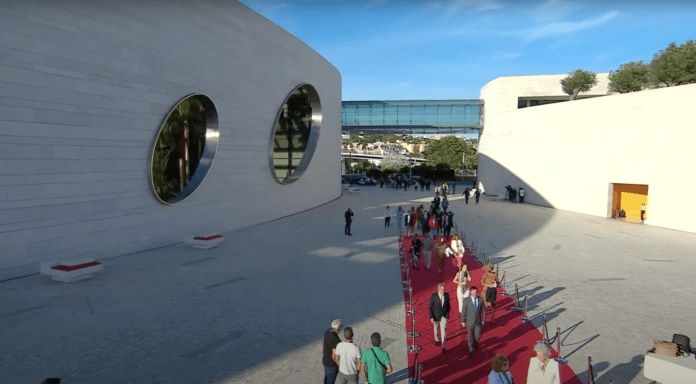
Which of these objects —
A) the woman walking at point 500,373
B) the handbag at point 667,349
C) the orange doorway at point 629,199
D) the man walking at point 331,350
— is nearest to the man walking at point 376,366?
the man walking at point 331,350

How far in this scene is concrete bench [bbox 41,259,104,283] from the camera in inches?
428

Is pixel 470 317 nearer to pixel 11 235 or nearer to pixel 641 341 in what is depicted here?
pixel 641 341

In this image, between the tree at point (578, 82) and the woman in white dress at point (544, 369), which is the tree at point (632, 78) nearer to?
the tree at point (578, 82)

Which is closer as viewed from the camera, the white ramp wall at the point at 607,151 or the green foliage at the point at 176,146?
the green foliage at the point at 176,146

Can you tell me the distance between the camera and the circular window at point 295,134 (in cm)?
2330

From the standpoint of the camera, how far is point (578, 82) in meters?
39.3

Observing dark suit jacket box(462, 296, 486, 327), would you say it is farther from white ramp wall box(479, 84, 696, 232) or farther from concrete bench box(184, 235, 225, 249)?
white ramp wall box(479, 84, 696, 232)

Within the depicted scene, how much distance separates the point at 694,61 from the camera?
28250 mm

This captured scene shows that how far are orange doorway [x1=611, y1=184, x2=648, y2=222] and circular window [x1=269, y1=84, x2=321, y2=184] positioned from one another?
57.2ft

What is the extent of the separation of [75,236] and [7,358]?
19.7 feet

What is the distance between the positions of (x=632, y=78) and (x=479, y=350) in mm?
37130

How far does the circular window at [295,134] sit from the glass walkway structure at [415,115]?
1931cm

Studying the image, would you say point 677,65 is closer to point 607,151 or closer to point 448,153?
point 607,151

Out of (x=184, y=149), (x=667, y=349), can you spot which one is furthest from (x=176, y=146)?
(x=667, y=349)
